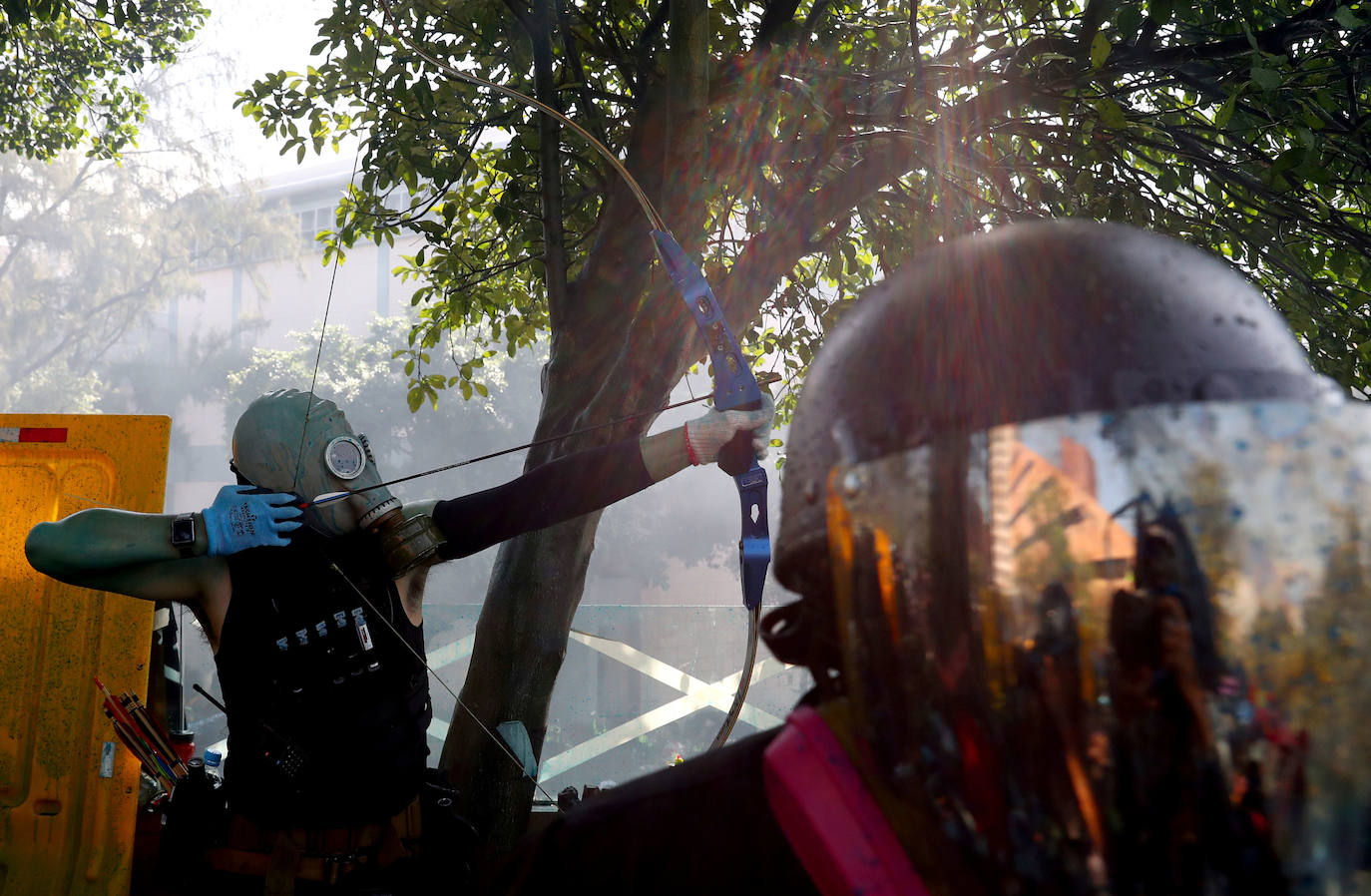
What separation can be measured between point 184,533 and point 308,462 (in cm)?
38

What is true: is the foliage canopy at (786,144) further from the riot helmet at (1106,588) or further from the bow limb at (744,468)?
the riot helmet at (1106,588)

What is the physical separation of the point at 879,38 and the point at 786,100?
4.66ft

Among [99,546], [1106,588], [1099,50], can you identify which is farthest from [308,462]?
[1099,50]

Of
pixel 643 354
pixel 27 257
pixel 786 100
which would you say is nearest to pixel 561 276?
pixel 643 354

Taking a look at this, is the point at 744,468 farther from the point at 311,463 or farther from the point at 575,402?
the point at 575,402

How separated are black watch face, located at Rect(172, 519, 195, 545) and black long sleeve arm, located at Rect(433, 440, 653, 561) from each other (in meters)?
0.63

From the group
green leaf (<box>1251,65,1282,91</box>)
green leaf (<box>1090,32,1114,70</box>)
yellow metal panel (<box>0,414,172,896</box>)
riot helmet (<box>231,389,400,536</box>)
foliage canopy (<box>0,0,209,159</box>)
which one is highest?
foliage canopy (<box>0,0,209,159</box>)

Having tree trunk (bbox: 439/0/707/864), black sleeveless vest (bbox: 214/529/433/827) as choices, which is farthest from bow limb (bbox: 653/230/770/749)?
tree trunk (bbox: 439/0/707/864)

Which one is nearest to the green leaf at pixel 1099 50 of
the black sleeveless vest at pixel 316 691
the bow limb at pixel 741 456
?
the bow limb at pixel 741 456

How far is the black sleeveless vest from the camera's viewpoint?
272 centimetres

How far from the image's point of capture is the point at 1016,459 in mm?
884

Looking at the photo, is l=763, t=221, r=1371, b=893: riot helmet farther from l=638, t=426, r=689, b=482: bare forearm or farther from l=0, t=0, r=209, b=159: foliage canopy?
l=0, t=0, r=209, b=159: foliage canopy

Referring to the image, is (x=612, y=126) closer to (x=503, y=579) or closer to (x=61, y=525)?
(x=503, y=579)

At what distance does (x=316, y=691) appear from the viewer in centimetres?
277
